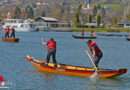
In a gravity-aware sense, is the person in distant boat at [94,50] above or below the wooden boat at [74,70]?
above

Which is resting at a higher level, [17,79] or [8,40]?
[17,79]

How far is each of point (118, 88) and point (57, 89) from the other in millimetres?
4191

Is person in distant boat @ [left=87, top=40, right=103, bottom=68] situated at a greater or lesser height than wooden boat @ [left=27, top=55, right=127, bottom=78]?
greater

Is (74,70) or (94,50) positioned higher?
(94,50)

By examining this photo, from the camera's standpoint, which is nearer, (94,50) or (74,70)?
(94,50)

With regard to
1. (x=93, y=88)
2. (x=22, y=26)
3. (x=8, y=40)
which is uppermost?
(x=93, y=88)

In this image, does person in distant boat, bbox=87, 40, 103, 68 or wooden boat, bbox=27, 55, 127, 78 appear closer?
person in distant boat, bbox=87, 40, 103, 68

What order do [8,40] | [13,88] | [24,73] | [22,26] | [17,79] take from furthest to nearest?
[22,26] < [8,40] < [24,73] < [17,79] < [13,88]

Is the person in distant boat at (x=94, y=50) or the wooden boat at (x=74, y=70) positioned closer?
the person in distant boat at (x=94, y=50)

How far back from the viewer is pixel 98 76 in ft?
98.4

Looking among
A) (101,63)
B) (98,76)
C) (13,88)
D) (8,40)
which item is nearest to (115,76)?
(98,76)

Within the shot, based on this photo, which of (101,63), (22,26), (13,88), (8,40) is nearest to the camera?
(13,88)

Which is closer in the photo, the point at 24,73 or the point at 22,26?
the point at 24,73

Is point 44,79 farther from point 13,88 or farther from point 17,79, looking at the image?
point 13,88
